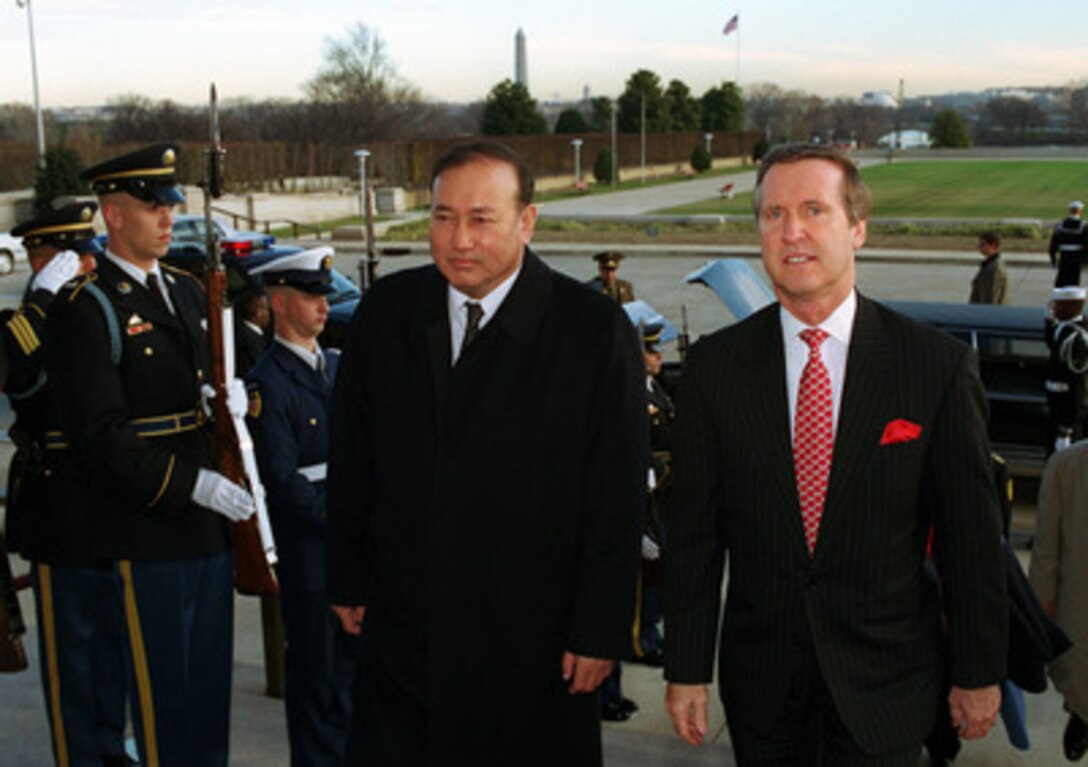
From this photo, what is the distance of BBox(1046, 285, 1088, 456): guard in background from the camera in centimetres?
860

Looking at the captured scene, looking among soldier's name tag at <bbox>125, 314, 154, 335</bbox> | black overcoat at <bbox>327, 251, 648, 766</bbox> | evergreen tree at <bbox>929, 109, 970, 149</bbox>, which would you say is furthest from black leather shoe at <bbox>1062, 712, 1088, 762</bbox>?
evergreen tree at <bbox>929, 109, 970, 149</bbox>

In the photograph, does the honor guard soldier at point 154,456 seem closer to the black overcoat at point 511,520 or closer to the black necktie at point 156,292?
the black necktie at point 156,292

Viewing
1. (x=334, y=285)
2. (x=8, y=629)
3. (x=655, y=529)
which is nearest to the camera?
(x=8, y=629)

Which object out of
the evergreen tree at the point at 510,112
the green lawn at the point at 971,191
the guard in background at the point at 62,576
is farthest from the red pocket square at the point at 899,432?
the evergreen tree at the point at 510,112

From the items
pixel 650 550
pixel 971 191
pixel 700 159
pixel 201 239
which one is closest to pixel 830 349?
pixel 650 550

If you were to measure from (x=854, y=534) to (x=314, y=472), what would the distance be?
7.31 feet

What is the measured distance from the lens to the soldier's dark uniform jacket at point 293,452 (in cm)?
428

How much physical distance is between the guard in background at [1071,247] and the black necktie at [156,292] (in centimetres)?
1650

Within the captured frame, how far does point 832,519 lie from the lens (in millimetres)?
2795

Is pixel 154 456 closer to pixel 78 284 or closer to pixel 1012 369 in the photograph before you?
pixel 78 284

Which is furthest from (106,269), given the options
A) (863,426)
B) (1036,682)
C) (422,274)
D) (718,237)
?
(718,237)

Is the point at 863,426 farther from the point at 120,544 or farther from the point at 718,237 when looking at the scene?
the point at 718,237

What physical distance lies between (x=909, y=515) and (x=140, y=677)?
8.46 feet

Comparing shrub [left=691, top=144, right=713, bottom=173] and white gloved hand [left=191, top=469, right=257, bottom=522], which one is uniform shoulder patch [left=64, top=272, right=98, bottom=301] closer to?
white gloved hand [left=191, top=469, right=257, bottom=522]
